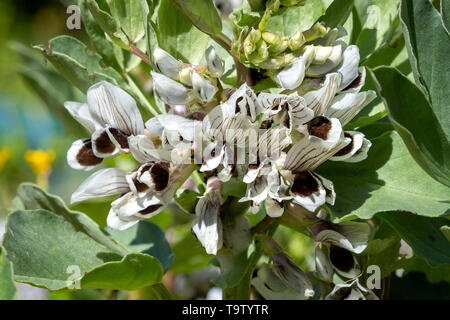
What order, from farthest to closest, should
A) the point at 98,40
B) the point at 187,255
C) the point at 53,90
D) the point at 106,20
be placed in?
the point at 187,255
the point at 53,90
the point at 98,40
the point at 106,20

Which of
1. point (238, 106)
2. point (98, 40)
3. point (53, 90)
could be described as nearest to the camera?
point (238, 106)

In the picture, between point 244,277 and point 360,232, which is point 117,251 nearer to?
point 244,277

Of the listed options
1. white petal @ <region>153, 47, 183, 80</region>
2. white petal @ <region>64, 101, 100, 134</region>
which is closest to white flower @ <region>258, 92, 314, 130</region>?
white petal @ <region>153, 47, 183, 80</region>

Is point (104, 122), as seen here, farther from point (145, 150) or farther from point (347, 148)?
point (347, 148)

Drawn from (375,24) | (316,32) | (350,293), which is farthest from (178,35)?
(350,293)

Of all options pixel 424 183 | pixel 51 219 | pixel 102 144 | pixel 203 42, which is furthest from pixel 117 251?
pixel 424 183

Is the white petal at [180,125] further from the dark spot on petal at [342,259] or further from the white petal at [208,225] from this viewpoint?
the dark spot on petal at [342,259]

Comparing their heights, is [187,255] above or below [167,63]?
below
